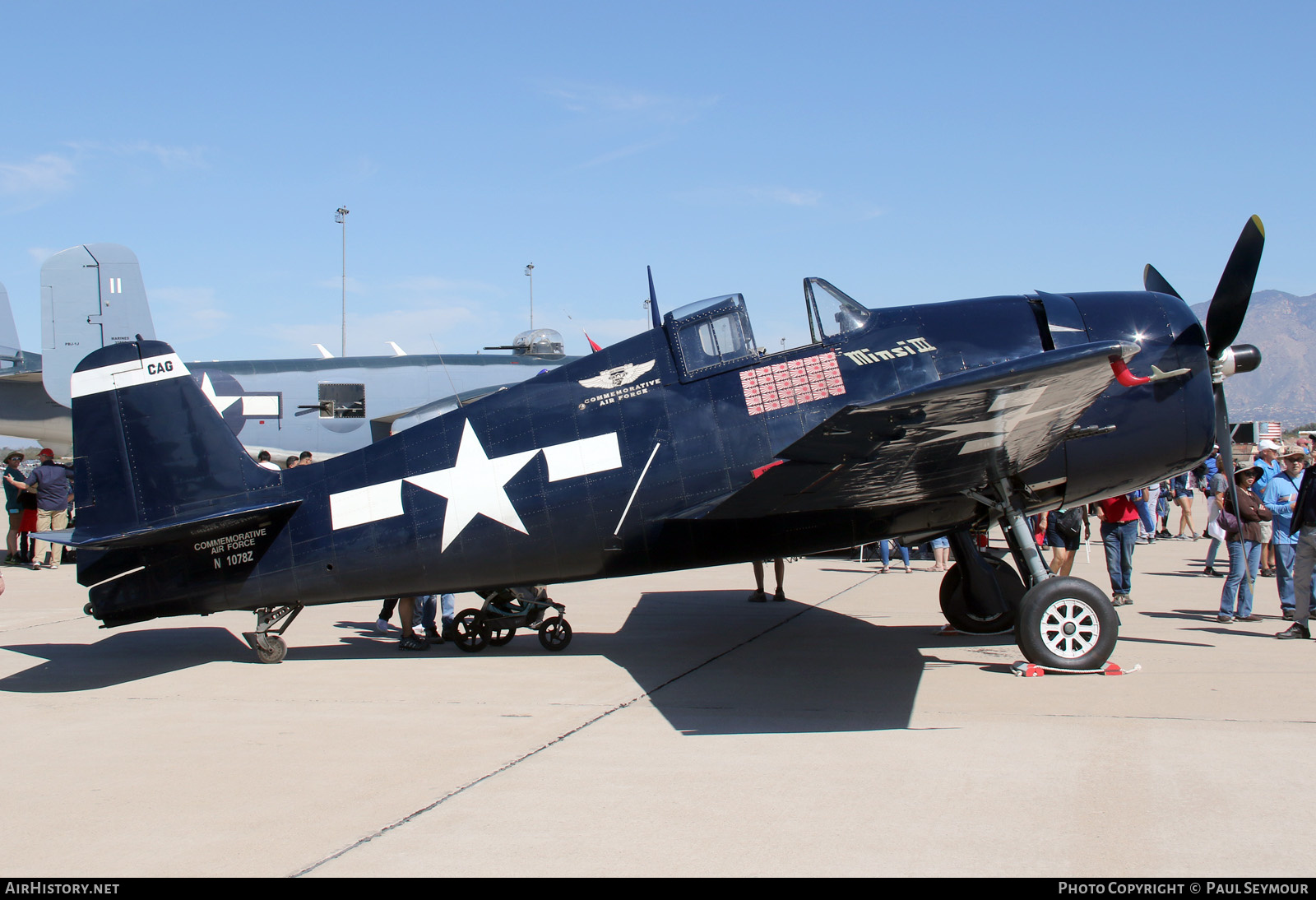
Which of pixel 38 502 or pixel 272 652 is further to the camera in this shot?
pixel 38 502

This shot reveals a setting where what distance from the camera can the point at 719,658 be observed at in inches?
303

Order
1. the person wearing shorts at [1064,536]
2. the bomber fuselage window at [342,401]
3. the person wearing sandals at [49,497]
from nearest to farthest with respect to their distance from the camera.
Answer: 1. the person wearing shorts at [1064,536]
2. the person wearing sandals at [49,497]
3. the bomber fuselage window at [342,401]

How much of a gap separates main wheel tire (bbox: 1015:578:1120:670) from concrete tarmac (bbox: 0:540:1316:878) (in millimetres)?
187

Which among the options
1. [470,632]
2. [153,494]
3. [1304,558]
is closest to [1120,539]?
[1304,558]

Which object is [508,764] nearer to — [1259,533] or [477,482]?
[477,482]

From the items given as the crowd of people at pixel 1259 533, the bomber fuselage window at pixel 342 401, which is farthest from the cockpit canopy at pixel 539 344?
the crowd of people at pixel 1259 533

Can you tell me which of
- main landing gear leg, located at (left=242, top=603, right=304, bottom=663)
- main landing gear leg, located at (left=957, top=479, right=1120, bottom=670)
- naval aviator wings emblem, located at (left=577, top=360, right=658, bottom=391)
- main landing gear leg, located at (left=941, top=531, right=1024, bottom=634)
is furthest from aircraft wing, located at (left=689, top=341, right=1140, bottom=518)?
main landing gear leg, located at (left=242, top=603, right=304, bottom=663)

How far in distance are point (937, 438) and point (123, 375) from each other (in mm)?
6125

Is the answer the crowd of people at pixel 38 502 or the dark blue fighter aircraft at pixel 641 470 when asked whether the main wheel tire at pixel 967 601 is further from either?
the crowd of people at pixel 38 502

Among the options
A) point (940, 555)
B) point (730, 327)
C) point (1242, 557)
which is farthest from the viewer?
point (940, 555)

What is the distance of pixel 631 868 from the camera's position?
338cm

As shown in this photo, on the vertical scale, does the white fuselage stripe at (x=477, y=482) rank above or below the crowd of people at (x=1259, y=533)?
above

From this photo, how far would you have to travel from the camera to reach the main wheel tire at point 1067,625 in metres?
6.50

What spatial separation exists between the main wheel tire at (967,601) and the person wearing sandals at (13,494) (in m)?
14.8
